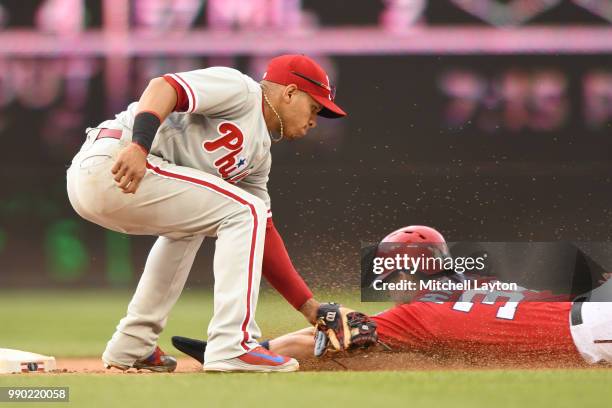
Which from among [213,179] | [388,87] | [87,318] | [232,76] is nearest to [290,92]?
[232,76]

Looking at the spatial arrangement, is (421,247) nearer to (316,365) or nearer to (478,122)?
(316,365)

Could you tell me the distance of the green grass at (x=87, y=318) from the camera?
559cm

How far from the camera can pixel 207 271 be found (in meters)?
9.12

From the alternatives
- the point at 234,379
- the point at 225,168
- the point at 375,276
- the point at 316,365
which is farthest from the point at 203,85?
the point at 375,276

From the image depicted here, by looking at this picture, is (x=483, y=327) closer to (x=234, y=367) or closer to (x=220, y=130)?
(x=234, y=367)

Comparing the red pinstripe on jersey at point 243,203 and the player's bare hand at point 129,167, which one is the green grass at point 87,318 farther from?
the player's bare hand at point 129,167

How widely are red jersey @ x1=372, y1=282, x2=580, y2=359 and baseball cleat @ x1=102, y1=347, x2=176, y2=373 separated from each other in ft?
2.68

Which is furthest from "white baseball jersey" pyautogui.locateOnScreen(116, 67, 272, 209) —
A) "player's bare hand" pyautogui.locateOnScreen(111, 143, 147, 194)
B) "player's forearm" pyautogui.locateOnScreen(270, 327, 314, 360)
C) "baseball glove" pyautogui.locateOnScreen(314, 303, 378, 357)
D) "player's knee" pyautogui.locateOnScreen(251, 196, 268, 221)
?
"player's forearm" pyautogui.locateOnScreen(270, 327, 314, 360)

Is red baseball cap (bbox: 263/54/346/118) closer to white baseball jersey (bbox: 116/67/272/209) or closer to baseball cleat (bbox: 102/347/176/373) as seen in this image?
white baseball jersey (bbox: 116/67/272/209)

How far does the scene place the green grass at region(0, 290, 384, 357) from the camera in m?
5.59

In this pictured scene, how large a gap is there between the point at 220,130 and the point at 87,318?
3.89m

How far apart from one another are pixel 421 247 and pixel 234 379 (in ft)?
4.72

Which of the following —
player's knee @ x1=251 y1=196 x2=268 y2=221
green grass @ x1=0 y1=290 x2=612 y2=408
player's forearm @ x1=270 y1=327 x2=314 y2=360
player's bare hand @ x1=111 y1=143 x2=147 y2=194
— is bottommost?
player's forearm @ x1=270 y1=327 x2=314 y2=360

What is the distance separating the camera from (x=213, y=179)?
381 centimetres
